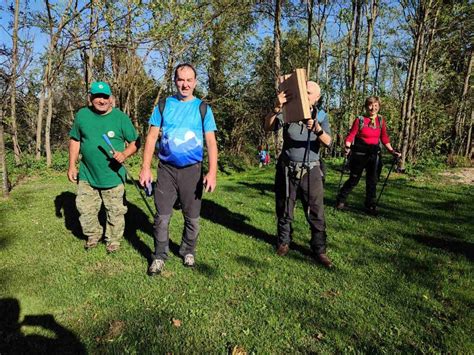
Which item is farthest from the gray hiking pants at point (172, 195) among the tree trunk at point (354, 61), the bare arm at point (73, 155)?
the tree trunk at point (354, 61)

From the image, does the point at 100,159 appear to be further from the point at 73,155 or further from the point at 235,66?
the point at 235,66

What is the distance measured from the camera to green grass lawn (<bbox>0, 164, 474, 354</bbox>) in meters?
2.91

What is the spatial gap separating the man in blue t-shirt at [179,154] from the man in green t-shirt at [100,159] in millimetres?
820

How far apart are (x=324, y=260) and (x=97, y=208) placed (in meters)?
3.23

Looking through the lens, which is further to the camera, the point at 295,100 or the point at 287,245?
the point at 287,245

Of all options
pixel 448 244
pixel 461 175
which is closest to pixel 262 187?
pixel 448 244

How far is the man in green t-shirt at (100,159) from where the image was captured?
429cm

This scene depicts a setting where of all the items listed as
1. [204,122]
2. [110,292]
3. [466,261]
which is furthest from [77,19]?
[466,261]

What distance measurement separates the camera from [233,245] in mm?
4977

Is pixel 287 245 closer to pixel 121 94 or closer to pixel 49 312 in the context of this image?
pixel 49 312

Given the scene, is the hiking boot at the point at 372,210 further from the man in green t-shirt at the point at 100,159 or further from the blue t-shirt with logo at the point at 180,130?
the man in green t-shirt at the point at 100,159

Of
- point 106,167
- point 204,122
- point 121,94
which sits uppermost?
point 121,94

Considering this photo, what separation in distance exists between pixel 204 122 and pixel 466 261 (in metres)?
4.06

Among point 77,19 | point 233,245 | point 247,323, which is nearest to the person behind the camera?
point 247,323
